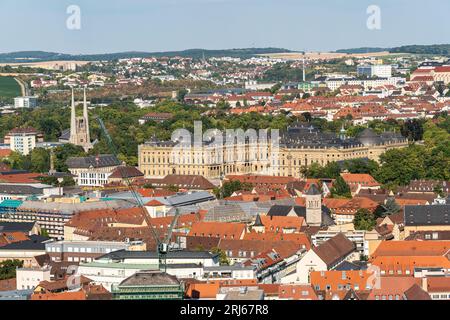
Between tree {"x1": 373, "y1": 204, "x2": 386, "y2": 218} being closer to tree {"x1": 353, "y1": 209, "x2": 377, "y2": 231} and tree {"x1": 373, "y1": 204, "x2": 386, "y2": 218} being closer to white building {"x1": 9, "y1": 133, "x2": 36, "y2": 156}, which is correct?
tree {"x1": 353, "y1": 209, "x2": 377, "y2": 231}

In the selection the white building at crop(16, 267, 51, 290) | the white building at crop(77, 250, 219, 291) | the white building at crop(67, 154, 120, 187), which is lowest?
the white building at crop(67, 154, 120, 187)

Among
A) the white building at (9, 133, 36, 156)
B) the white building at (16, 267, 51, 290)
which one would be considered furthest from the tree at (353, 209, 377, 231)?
the white building at (9, 133, 36, 156)

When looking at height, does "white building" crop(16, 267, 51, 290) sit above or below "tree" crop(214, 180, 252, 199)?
above

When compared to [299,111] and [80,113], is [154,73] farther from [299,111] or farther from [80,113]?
[80,113]

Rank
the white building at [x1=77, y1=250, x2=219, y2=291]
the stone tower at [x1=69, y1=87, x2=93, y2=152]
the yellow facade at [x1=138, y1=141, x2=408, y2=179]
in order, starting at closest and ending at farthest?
the white building at [x1=77, y1=250, x2=219, y2=291]
the yellow facade at [x1=138, y1=141, x2=408, y2=179]
the stone tower at [x1=69, y1=87, x2=93, y2=152]

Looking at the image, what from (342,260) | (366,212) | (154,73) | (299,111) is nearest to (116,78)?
(154,73)

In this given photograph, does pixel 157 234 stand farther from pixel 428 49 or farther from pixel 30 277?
pixel 428 49

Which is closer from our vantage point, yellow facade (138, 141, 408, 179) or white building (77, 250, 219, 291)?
white building (77, 250, 219, 291)

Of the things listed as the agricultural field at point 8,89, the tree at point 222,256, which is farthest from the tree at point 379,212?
the agricultural field at point 8,89
